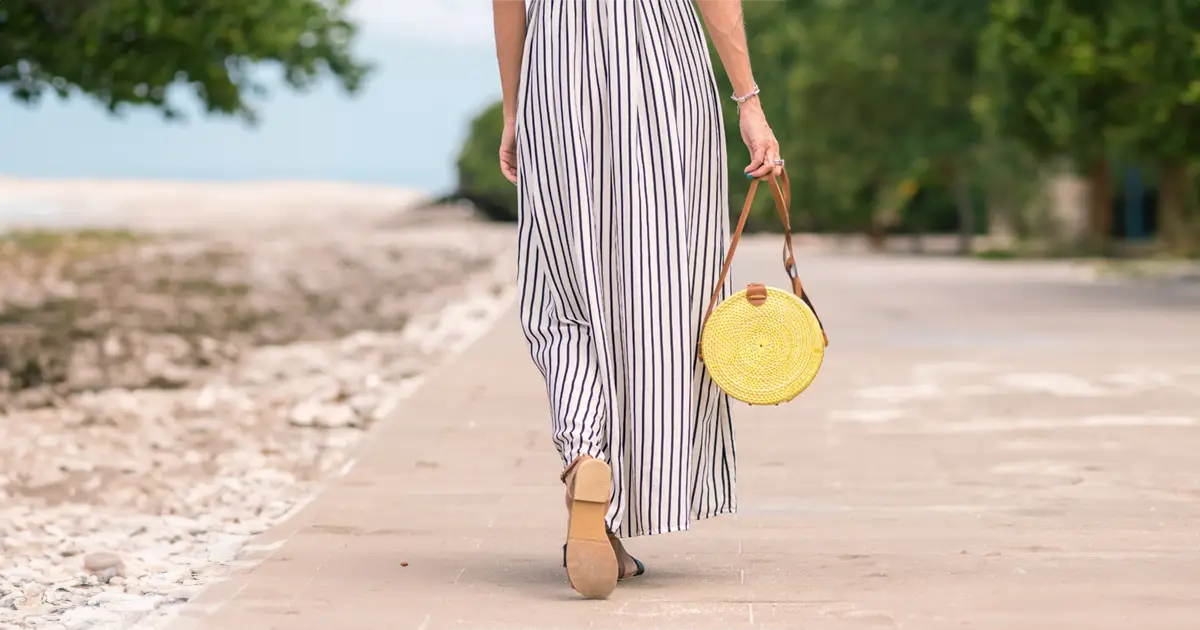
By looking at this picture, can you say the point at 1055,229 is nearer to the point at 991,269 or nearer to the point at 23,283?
the point at 991,269

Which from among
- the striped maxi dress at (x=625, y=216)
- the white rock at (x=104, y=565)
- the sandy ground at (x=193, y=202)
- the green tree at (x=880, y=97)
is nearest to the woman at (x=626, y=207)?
the striped maxi dress at (x=625, y=216)

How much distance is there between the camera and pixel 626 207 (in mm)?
5293

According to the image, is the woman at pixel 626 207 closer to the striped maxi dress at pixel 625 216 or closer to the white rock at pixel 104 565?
the striped maxi dress at pixel 625 216

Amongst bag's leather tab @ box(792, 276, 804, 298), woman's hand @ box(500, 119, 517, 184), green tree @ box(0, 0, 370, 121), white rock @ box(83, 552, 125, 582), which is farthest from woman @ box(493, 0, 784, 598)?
green tree @ box(0, 0, 370, 121)

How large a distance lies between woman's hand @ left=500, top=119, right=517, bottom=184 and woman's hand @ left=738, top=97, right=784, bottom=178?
61 centimetres

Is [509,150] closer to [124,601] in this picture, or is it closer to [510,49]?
[510,49]

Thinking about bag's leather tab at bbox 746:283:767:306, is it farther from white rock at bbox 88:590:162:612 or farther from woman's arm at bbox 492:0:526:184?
white rock at bbox 88:590:162:612

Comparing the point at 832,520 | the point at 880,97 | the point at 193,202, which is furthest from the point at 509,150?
the point at 193,202

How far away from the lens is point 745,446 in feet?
28.3

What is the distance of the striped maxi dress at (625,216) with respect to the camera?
5285 millimetres

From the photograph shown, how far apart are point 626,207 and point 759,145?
378mm

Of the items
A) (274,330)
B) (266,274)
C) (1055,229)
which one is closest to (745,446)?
(274,330)

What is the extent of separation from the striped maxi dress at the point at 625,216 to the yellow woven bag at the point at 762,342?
0.09 metres

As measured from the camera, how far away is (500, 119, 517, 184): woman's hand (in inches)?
217
